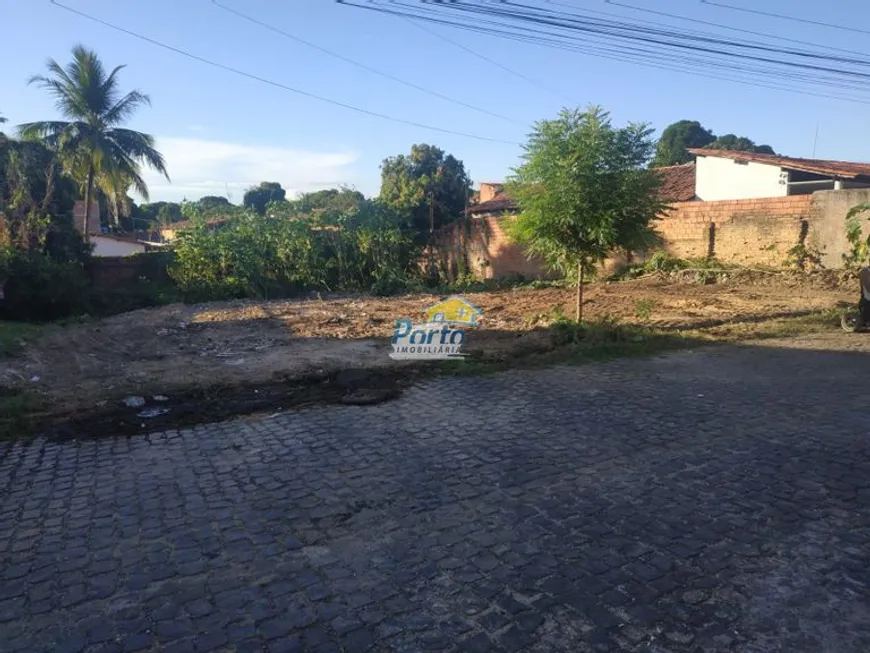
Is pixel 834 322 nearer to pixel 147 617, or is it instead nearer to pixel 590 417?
pixel 590 417

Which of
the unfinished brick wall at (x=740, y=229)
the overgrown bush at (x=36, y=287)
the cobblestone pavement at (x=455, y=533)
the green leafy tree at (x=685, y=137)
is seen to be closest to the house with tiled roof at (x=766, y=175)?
the unfinished brick wall at (x=740, y=229)

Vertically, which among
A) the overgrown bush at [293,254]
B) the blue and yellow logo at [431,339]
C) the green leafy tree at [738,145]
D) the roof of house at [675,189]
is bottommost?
the blue and yellow logo at [431,339]

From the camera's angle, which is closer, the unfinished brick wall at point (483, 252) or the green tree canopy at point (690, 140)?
the unfinished brick wall at point (483, 252)

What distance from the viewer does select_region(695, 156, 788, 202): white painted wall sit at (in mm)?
19672

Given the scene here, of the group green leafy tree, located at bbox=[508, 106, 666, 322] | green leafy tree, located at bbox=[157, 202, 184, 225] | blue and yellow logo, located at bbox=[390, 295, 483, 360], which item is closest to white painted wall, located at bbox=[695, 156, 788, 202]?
green leafy tree, located at bbox=[508, 106, 666, 322]

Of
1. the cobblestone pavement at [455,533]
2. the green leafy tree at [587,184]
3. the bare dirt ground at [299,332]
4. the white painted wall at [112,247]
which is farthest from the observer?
the white painted wall at [112,247]

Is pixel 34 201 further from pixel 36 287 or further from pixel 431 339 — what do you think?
pixel 431 339

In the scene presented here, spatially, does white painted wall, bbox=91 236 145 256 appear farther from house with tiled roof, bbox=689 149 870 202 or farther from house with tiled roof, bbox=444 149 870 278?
house with tiled roof, bbox=689 149 870 202

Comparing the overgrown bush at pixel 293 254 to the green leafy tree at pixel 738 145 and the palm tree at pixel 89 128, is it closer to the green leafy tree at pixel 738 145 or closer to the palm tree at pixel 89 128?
the palm tree at pixel 89 128

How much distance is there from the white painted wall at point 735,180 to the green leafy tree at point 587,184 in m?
12.2

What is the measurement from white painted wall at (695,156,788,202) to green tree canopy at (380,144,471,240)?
985cm

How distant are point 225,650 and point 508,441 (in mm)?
3174

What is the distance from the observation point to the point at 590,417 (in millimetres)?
6066

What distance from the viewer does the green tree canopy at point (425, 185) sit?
83.0 ft
